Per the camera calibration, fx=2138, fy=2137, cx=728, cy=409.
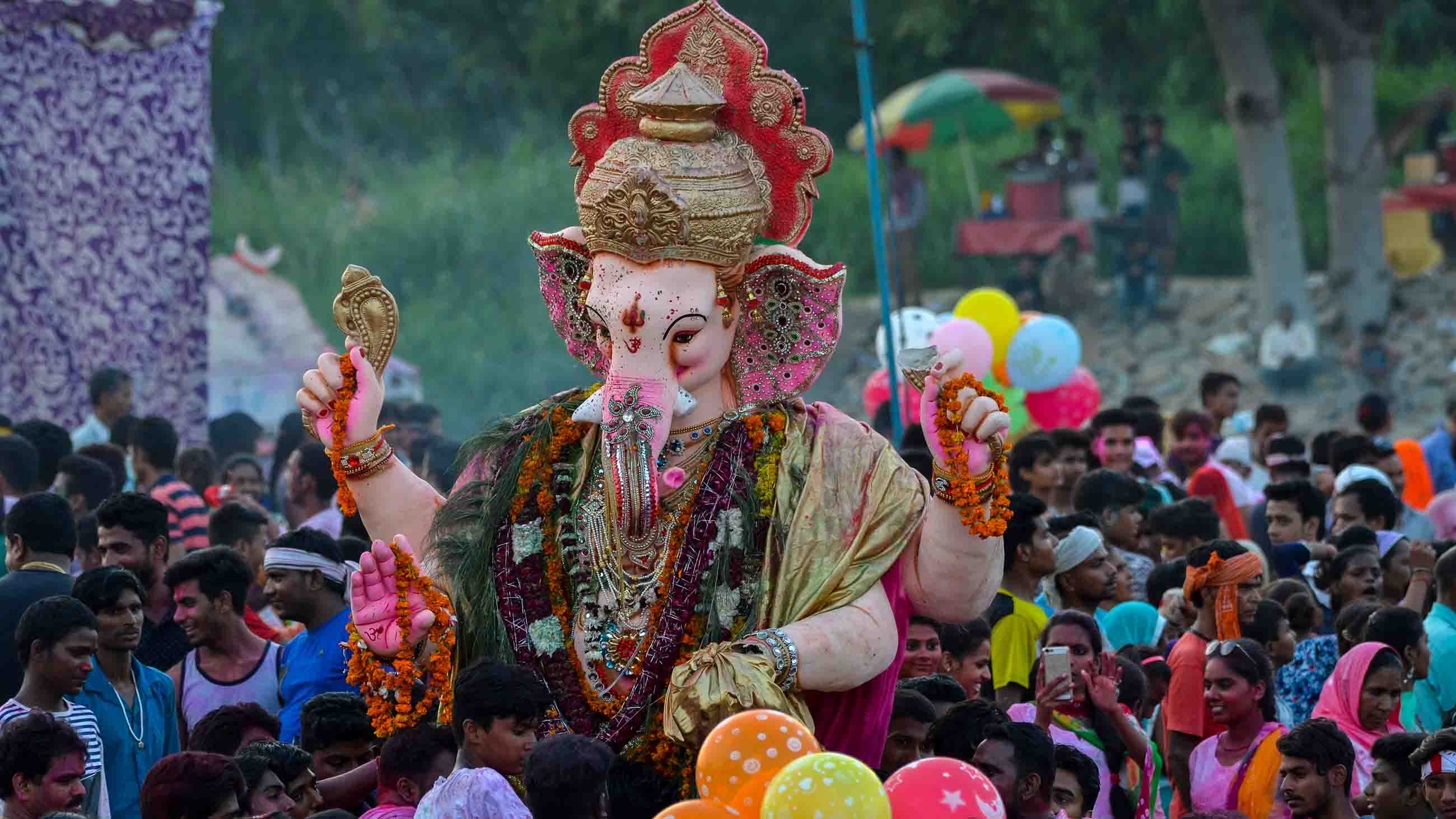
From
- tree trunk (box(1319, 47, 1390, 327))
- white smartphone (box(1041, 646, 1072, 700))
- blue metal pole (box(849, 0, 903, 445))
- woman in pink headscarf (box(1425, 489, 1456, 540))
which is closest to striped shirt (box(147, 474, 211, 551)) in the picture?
blue metal pole (box(849, 0, 903, 445))

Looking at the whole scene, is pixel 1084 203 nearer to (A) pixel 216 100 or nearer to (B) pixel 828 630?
(A) pixel 216 100

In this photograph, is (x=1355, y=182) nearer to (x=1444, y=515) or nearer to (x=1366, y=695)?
(x=1444, y=515)

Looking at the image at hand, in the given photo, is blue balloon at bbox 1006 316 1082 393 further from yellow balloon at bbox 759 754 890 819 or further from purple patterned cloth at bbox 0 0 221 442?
yellow balloon at bbox 759 754 890 819

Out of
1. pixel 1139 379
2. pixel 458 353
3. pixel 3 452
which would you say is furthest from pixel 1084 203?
pixel 3 452

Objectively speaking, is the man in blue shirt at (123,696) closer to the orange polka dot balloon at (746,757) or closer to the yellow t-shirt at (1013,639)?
the orange polka dot balloon at (746,757)

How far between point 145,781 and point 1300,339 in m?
15.2

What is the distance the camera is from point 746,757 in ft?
14.3

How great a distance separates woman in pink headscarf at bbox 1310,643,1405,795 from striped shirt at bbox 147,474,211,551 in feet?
13.9

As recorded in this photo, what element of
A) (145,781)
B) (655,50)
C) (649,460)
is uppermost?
(655,50)

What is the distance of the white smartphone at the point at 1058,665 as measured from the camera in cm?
563

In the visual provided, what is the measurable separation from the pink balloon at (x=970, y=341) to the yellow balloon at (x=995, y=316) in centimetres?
41

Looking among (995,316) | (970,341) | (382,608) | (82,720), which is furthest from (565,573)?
(995,316)

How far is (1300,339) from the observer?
18359 millimetres

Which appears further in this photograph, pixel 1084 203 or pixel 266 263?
pixel 1084 203
